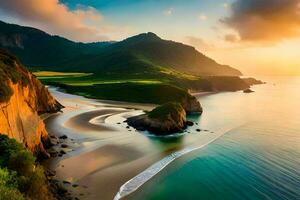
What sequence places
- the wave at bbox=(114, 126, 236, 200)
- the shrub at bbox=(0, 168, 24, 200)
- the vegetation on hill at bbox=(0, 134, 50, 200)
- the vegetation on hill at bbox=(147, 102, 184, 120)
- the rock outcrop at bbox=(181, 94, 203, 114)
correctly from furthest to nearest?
the rock outcrop at bbox=(181, 94, 203, 114) → the vegetation on hill at bbox=(147, 102, 184, 120) → the wave at bbox=(114, 126, 236, 200) → the vegetation on hill at bbox=(0, 134, 50, 200) → the shrub at bbox=(0, 168, 24, 200)

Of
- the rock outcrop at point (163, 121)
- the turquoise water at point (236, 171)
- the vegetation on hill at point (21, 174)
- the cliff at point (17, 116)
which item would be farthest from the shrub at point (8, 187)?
the rock outcrop at point (163, 121)

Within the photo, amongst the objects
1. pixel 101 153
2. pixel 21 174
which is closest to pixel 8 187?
pixel 21 174

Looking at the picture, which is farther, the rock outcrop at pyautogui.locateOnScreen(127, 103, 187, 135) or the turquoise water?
the rock outcrop at pyautogui.locateOnScreen(127, 103, 187, 135)

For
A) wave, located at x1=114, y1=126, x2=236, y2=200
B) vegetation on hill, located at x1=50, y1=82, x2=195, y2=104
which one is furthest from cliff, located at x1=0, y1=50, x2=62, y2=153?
vegetation on hill, located at x1=50, y1=82, x2=195, y2=104

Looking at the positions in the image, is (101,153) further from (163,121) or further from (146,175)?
(163,121)

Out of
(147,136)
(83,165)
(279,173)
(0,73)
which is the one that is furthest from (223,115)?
(0,73)

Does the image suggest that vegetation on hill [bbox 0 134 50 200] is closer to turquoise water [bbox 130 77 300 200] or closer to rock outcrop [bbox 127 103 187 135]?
turquoise water [bbox 130 77 300 200]
